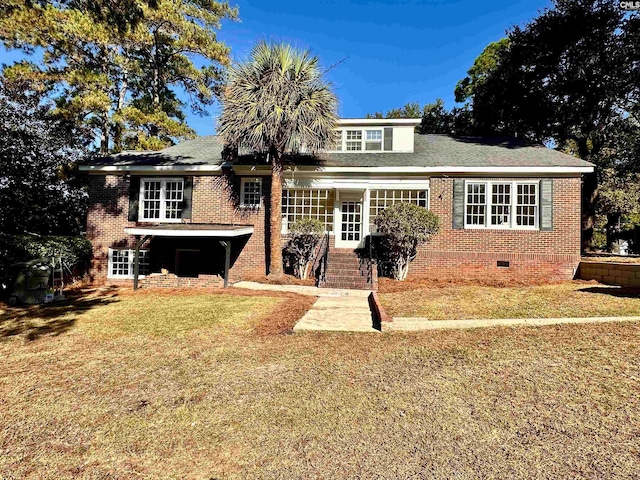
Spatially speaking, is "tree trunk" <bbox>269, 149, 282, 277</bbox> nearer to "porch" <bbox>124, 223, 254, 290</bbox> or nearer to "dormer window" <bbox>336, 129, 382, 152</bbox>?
"porch" <bbox>124, 223, 254, 290</bbox>

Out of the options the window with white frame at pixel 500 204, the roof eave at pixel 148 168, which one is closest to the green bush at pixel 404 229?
the window with white frame at pixel 500 204

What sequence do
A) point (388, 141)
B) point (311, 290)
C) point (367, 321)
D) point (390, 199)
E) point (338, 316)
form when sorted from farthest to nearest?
1. point (388, 141)
2. point (390, 199)
3. point (311, 290)
4. point (338, 316)
5. point (367, 321)

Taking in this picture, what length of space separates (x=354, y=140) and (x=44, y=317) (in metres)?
11.7

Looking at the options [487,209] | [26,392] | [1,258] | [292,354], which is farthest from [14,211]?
[487,209]

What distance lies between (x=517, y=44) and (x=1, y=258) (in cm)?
2160

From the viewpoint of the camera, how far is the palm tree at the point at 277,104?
11031mm

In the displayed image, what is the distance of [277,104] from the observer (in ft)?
36.3

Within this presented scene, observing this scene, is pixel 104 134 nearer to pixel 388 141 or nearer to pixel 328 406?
pixel 388 141

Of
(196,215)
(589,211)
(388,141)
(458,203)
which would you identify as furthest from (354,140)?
(589,211)

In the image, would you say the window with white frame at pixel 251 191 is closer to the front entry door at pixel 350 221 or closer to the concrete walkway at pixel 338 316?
the front entry door at pixel 350 221

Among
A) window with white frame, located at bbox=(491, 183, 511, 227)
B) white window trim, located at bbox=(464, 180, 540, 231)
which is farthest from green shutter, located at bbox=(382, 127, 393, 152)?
window with white frame, located at bbox=(491, 183, 511, 227)

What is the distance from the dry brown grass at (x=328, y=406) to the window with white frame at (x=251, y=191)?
8256 mm

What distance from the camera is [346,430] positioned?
297cm

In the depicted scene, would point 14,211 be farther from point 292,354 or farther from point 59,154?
point 292,354
